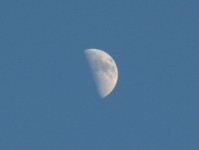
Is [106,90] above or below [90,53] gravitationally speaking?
below

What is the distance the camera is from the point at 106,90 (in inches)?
894

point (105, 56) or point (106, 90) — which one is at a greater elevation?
point (105, 56)

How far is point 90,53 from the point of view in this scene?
2380cm

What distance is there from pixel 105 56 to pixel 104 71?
4.74ft

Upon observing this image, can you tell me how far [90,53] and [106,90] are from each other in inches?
71.8

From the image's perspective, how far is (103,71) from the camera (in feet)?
74.1

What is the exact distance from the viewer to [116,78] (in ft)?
76.4

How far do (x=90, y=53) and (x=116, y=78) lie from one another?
142 centimetres

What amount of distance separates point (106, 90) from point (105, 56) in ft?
5.71

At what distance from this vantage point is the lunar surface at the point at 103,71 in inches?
884

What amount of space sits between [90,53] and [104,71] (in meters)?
1.46

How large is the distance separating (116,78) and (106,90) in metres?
0.81

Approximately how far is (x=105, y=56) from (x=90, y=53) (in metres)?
0.59

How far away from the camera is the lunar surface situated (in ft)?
73.7
